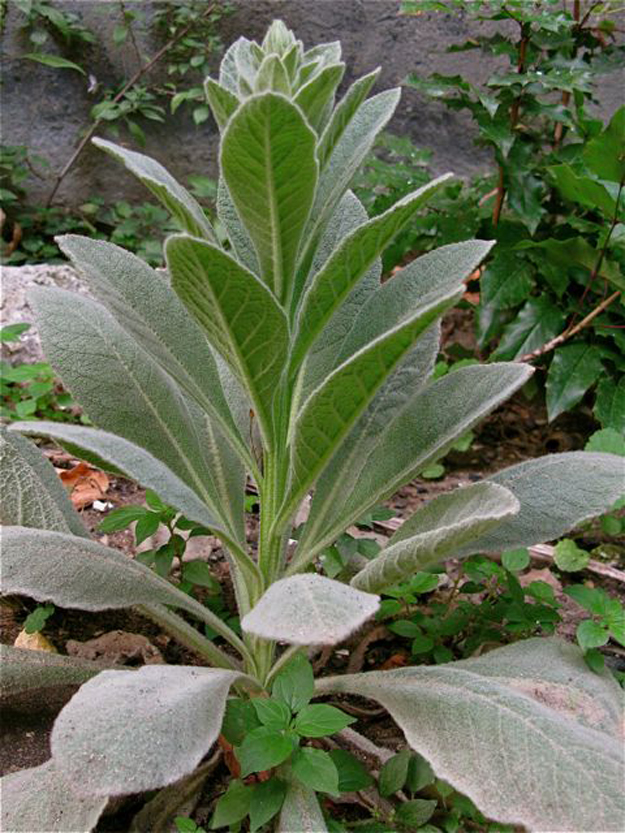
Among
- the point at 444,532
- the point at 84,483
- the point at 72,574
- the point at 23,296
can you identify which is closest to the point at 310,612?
the point at 444,532

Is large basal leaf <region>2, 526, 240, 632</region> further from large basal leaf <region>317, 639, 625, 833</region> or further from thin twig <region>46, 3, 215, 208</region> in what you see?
thin twig <region>46, 3, 215, 208</region>

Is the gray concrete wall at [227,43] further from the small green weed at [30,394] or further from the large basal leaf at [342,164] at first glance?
the large basal leaf at [342,164]

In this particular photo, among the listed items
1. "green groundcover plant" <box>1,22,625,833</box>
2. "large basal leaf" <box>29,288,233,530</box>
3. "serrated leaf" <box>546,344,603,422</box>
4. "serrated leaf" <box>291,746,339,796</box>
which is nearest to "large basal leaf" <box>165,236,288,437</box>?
"green groundcover plant" <box>1,22,625,833</box>

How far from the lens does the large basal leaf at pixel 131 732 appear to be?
2.61 feet

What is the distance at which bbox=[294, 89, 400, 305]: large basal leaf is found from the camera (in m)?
1.17

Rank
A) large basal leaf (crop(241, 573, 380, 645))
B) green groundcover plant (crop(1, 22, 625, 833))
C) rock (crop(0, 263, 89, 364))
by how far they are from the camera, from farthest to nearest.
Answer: rock (crop(0, 263, 89, 364)), green groundcover plant (crop(1, 22, 625, 833)), large basal leaf (crop(241, 573, 380, 645))

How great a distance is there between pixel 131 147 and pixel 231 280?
365 cm

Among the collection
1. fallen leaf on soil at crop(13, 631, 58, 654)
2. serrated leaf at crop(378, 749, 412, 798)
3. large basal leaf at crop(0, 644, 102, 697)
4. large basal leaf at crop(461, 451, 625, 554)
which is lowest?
fallen leaf on soil at crop(13, 631, 58, 654)

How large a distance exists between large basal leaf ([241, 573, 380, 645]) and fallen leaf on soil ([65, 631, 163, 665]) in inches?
24.9

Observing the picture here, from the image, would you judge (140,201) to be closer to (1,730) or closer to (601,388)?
(601,388)

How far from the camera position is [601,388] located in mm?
2180

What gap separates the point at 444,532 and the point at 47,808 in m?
0.59

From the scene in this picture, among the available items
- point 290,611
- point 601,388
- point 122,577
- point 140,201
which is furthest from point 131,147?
point 290,611

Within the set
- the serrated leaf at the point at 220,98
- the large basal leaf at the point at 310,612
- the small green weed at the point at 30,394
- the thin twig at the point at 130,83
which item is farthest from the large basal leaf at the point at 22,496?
the thin twig at the point at 130,83
